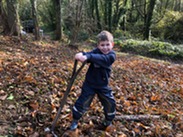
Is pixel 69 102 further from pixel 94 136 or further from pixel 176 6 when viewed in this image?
pixel 176 6

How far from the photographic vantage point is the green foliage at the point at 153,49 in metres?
13.9

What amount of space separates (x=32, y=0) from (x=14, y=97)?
646 cm

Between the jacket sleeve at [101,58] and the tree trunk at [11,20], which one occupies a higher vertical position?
the tree trunk at [11,20]

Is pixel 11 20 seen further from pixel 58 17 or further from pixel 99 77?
pixel 99 77

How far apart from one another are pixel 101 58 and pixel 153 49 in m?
12.2

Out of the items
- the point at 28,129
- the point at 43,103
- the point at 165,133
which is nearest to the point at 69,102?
the point at 43,103

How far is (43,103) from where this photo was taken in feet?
12.3

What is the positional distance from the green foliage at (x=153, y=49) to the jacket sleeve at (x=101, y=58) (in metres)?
11.7

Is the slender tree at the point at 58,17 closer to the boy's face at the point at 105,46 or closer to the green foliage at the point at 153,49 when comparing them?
the green foliage at the point at 153,49

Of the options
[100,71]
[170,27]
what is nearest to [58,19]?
[100,71]

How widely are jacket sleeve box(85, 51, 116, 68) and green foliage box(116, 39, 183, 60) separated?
1172 cm

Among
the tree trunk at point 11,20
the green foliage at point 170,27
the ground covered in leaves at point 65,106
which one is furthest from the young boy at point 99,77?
the green foliage at point 170,27

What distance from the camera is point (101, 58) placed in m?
2.80

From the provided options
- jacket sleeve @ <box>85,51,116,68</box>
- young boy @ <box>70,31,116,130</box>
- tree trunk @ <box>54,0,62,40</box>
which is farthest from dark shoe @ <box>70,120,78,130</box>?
tree trunk @ <box>54,0,62,40</box>
